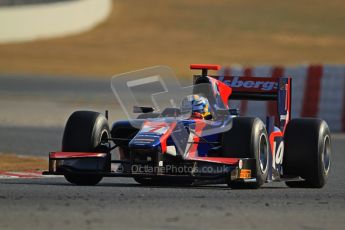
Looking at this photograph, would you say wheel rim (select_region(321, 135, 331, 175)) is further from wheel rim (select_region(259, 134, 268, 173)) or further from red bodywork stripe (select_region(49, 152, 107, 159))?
red bodywork stripe (select_region(49, 152, 107, 159))

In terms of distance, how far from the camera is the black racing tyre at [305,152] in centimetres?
1276

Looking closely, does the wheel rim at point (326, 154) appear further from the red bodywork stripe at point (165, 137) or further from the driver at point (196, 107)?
the red bodywork stripe at point (165, 137)

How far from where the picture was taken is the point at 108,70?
144 ft

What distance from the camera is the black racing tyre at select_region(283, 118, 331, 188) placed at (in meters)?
12.8

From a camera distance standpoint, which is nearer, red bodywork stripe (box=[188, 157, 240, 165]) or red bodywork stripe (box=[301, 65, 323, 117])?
red bodywork stripe (box=[188, 157, 240, 165])

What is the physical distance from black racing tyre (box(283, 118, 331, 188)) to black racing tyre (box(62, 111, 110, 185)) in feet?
7.02

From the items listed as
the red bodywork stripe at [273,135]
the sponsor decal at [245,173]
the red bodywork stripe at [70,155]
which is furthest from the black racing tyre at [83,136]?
the red bodywork stripe at [273,135]

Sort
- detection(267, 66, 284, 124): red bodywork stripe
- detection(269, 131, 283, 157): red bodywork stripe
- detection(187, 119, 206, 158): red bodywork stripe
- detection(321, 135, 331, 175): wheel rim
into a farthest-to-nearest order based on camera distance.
Answer: detection(267, 66, 284, 124): red bodywork stripe
detection(321, 135, 331, 175): wheel rim
detection(269, 131, 283, 157): red bodywork stripe
detection(187, 119, 206, 158): red bodywork stripe

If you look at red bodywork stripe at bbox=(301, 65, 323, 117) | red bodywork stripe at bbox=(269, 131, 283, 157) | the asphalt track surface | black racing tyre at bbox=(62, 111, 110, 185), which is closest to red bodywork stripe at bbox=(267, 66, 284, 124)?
red bodywork stripe at bbox=(301, 65, 323, 117)

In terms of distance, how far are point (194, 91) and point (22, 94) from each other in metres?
20.5

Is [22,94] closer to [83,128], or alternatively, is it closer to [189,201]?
[83,128]

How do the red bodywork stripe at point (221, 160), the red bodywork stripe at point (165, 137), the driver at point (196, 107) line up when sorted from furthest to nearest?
1. the driver at point (196, 107)
2. the red bodywork stripe at point (165, 137)
3. the red bodywork stripe at point (221, 160)

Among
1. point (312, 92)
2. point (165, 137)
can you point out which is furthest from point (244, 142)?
point (312, 92)

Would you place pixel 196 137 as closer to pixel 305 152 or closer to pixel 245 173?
pixel 245 173
